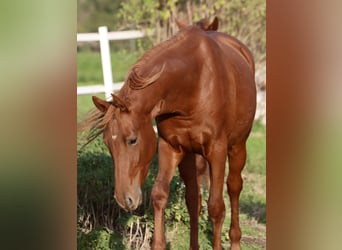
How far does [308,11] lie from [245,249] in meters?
1.25

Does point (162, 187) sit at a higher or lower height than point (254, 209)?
higher

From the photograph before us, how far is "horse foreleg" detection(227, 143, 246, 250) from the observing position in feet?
11.6

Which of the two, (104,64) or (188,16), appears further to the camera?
(188,16)

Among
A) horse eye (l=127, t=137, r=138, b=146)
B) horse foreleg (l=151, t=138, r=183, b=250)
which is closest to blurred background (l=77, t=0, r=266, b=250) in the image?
horse foreleg (l=151, t=138, r=183, b=250)

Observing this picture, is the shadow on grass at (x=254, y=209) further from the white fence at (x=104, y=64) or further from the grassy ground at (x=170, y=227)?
the white fence at (x=104, y=64)

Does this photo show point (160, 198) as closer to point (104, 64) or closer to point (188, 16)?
point (104, 64)

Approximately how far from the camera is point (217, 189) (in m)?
3.23

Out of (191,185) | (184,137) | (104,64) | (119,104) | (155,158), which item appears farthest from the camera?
(104,64)

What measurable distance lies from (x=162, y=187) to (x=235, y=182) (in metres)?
0.55

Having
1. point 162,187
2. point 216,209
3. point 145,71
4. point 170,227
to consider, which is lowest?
point 170,227

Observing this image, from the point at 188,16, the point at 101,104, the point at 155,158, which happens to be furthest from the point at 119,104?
the point at 188,16

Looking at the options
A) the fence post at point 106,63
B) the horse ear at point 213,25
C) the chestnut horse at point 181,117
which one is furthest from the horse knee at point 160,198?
the fence post at point 106,63

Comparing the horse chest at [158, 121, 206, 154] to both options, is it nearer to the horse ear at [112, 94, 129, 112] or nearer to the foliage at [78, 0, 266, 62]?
the horse ear at [112, 94, 129, 112]

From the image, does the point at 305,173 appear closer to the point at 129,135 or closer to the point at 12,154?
the point at 129,135
